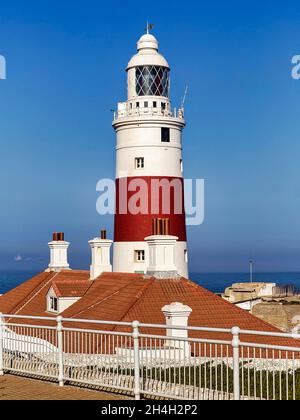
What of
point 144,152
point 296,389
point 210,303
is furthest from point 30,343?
point 144,152

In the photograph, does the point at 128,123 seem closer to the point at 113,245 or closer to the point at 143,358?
the point at 113,245

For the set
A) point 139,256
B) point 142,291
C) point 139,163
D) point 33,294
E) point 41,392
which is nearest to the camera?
point 41,392

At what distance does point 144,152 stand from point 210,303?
11049 millimetres

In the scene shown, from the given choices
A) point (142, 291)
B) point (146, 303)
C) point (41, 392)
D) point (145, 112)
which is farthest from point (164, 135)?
point (41, 392)

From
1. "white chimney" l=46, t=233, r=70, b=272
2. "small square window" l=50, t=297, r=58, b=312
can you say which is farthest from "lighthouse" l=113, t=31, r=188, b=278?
"small square window" l=50, t=297, r=58, b=312

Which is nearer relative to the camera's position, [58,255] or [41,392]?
[41,392]

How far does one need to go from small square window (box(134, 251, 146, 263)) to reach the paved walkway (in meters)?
20.1

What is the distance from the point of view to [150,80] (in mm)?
35031

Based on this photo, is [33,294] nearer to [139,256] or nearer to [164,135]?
[139,256]

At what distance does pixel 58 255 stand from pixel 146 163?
6168 millimetres

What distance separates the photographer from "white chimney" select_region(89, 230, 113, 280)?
31.3 metres

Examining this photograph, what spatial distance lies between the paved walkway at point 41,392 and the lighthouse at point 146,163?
20.5m
